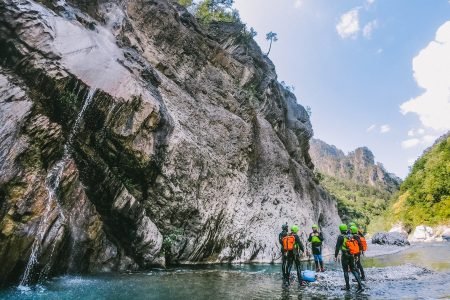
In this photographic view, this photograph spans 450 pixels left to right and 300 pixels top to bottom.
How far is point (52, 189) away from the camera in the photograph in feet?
53.8

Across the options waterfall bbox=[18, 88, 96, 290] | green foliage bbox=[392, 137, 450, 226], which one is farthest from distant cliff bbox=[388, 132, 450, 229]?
waterfall bbox=[18, 88, 96, 290]

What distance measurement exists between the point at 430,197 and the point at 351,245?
73.7 meters

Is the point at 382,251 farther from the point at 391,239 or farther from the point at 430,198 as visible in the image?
the point at 430,198

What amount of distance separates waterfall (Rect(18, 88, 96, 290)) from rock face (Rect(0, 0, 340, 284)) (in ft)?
0.18

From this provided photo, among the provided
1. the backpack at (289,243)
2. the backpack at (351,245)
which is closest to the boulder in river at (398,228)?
the backpack at (289,243)

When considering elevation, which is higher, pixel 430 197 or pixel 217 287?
pixel 430 197

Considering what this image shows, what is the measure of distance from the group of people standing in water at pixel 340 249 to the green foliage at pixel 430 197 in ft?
204

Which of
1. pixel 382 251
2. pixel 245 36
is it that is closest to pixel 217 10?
pixel 245 36

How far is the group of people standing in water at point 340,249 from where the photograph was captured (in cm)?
1599

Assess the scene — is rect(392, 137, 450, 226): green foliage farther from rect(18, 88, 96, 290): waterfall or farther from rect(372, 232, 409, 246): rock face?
rect(18, 88, 96, 290): waterfall

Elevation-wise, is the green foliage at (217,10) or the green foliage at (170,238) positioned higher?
the green foliage at (217,10)

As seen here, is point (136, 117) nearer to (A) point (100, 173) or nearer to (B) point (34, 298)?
(A) point (100, 173)

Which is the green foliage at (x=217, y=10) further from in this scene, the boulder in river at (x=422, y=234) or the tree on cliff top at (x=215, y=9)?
the boulder in river at (x=422, y=234)

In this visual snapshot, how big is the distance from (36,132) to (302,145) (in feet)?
148
